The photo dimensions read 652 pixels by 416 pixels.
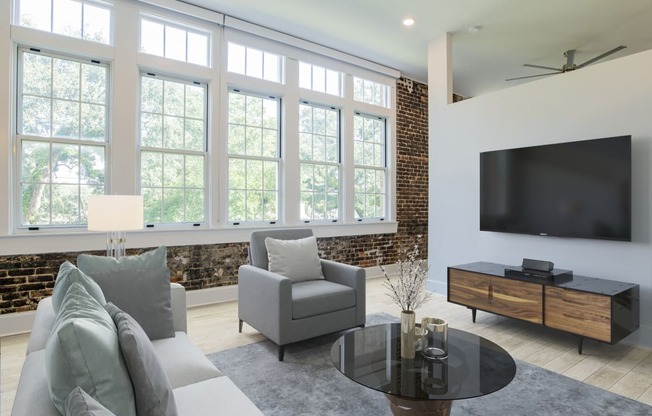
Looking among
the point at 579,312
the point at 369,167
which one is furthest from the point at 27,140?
the point at 579,312

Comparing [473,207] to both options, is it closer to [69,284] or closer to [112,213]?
[112,213]

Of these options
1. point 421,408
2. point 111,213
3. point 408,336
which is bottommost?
point 421,408

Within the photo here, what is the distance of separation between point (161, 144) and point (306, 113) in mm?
2103

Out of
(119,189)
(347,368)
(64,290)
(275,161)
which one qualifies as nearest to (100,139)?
(119,189)

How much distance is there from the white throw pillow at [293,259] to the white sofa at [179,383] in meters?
1.31

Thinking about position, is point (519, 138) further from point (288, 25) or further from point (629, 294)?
point (288, 25)

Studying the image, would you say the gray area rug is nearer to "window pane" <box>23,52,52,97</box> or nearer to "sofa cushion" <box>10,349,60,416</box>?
"sofa cushion" <box>10,349,60,416</box>

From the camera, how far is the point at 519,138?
409 centimetres

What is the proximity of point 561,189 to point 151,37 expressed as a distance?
184 inches

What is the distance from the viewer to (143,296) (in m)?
2.03

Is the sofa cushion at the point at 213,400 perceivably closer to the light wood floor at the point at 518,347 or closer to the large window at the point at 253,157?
the light wood floor at the point at 518,347

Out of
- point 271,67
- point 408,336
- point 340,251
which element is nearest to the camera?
point 408,336

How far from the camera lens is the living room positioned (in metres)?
3.22

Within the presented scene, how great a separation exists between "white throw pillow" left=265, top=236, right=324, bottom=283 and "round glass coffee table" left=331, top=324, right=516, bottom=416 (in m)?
1.17
